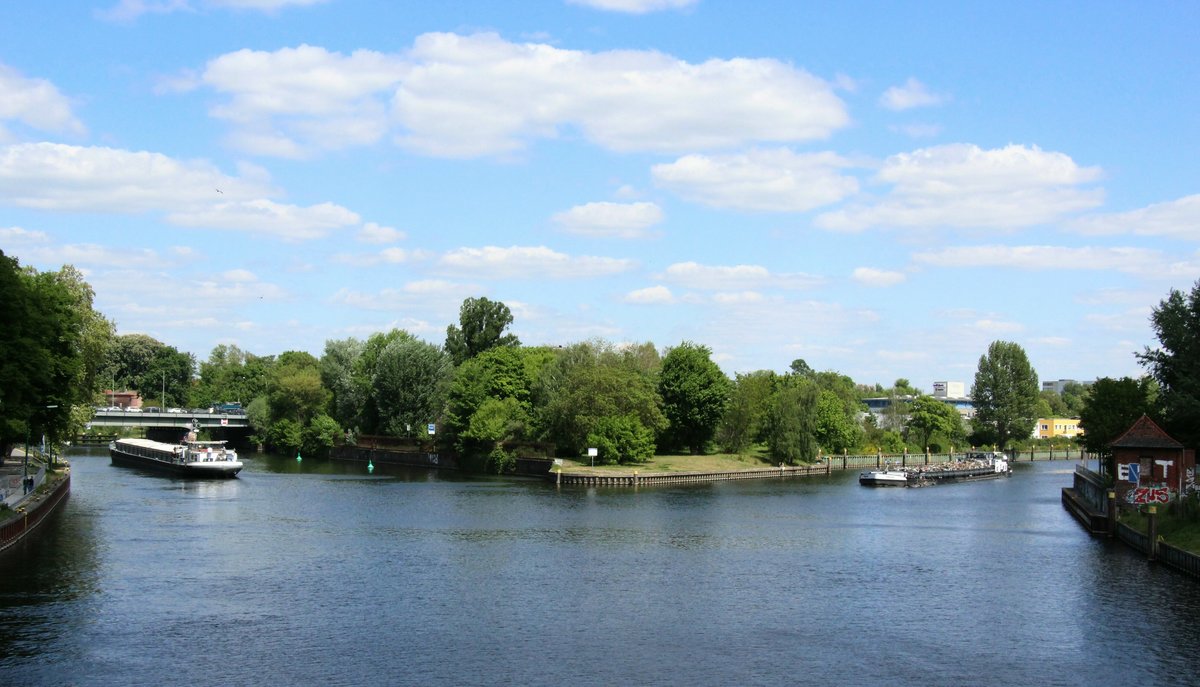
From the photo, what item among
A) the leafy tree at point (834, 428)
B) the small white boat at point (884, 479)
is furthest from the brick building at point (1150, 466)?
the leafy tree at point (834, 428)

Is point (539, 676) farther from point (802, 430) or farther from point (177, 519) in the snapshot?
point (802, 430)

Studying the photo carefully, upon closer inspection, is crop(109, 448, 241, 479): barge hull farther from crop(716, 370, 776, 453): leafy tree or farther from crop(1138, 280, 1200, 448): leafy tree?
crop(1138, 280, 1200, 448): leafy tree

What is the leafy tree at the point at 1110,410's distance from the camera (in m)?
88.9

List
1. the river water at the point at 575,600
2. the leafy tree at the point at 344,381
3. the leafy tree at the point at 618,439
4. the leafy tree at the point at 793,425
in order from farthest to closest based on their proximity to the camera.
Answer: the leafy tree at the point at 344,381 → the leafy tree at the point at 793,425 → the leafy tree at the point at 618,439 → the river water at the point at 575,600

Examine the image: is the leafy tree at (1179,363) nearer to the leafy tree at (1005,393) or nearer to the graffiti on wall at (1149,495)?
the graffiti on wall at (1149,495)

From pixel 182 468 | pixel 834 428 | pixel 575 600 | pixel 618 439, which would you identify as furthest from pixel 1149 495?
pixel 182 468

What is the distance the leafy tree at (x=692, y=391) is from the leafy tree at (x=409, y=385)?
90.5ft

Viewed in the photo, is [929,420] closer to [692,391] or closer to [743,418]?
[743,418]

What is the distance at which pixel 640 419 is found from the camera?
105 metres

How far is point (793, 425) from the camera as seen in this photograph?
389 ft

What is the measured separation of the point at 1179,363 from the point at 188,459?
83.4 m

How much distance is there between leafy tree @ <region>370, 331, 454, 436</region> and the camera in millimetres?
125000

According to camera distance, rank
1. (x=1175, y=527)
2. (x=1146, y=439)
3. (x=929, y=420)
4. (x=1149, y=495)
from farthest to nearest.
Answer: (x=929, y=420) < (x=1146, y=439) < (x=1149, y=495) < (x=1175, y=527)

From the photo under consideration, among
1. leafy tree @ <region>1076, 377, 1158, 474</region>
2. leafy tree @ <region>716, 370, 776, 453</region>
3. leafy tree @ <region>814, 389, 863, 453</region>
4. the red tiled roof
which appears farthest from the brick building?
leafy tree @ <region>814, 389, 863, 453</region>
